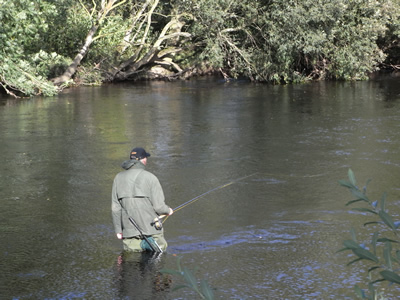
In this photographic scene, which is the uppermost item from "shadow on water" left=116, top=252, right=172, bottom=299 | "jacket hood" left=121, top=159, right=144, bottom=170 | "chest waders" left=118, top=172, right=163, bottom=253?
"jacket hood" left=121, top=159, right=144, bottom=170

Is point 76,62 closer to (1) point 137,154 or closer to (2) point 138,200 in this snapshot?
(1) point 137,154

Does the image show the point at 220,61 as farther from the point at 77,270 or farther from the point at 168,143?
the point at 77,270

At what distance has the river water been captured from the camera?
7.00 m

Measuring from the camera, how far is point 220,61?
30.6 meters

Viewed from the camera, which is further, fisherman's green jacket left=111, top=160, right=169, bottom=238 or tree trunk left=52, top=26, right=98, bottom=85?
tree trunk left=52, top=26, right=98, bottom=85

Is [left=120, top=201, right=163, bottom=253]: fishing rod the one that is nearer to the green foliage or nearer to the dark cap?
the dark cap

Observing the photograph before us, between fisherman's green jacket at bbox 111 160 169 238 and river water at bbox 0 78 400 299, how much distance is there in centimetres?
50

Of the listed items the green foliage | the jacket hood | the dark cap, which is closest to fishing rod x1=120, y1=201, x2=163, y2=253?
the jacket hood

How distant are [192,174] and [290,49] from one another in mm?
18427

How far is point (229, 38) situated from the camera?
31391mm

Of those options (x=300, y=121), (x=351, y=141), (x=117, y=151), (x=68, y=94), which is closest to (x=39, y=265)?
(x=117, y=151)

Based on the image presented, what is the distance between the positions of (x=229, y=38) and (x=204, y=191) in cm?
2147

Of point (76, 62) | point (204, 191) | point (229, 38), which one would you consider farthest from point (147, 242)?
point (229, 38)

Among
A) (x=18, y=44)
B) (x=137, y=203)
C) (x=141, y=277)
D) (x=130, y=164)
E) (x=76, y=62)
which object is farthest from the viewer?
(x=76, y=62)
